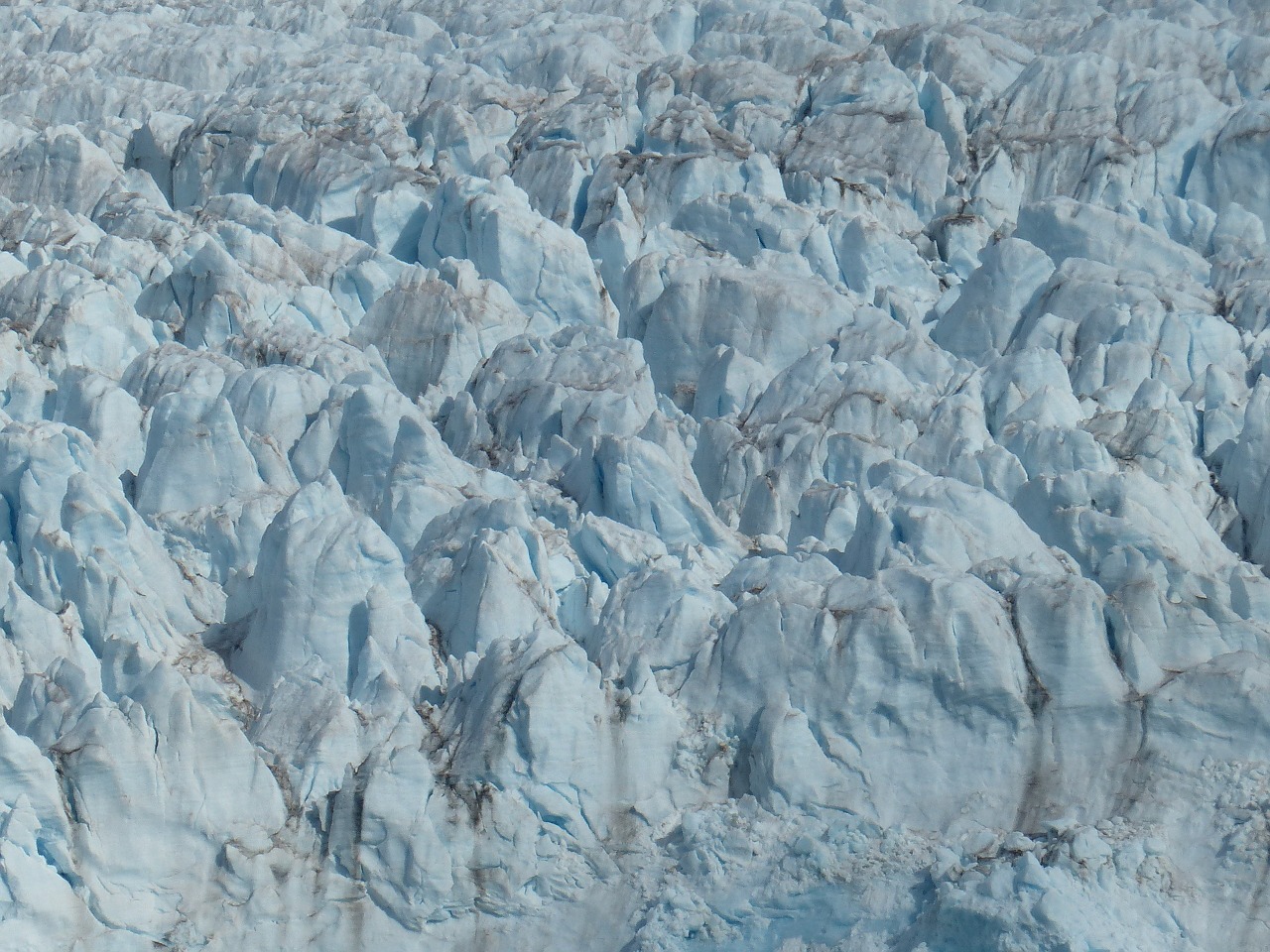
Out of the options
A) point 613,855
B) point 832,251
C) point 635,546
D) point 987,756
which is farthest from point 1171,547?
point 832,251

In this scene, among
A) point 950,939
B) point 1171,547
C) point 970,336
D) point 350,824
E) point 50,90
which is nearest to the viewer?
point 950,939

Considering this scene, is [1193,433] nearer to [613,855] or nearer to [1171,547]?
[1171,547]

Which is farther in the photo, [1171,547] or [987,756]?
[1171,547]

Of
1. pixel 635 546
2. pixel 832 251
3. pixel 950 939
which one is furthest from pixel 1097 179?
pixel 950 939

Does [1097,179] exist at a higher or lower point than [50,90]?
higher

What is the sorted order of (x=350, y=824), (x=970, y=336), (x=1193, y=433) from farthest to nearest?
1. (x=970, y=336)
2. (x=1193, y=433)
3. (x=350, y=824)

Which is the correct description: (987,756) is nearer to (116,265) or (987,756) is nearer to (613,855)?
(613,855)
